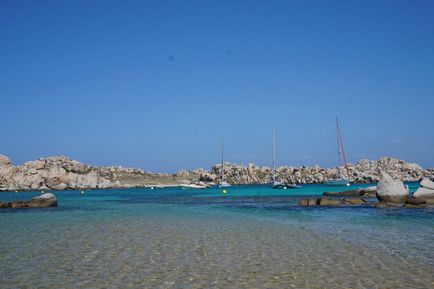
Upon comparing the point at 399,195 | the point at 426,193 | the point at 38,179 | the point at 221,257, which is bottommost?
the point at 221,257

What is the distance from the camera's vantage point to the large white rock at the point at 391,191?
48312mm

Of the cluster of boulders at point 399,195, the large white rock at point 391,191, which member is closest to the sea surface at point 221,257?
the cluster of boulders at point 399,195

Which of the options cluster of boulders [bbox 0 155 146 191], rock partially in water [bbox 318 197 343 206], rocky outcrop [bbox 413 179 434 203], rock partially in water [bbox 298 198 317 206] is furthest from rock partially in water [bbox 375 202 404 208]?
cluster of boulders [bbox 0 155 146 191]

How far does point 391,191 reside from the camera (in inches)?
1919

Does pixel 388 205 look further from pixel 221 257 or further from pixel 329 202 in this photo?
pixel 221 257

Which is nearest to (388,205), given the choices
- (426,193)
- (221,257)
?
(426,193)

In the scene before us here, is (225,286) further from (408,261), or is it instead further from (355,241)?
(355,241)

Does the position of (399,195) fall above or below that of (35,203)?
above

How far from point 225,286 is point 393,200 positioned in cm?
4041

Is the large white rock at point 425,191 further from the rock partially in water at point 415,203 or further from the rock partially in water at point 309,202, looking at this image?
the rock partially in water at point 309,202

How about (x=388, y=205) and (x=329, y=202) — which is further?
(x=329, y=202)

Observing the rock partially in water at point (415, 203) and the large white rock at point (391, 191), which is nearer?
the rock partially in water at point (415, 203)

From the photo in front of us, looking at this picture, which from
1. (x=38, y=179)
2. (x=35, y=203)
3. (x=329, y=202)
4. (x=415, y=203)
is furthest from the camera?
(x=38, y=179)

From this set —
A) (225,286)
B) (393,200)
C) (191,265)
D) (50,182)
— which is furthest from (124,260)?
(50,182)
